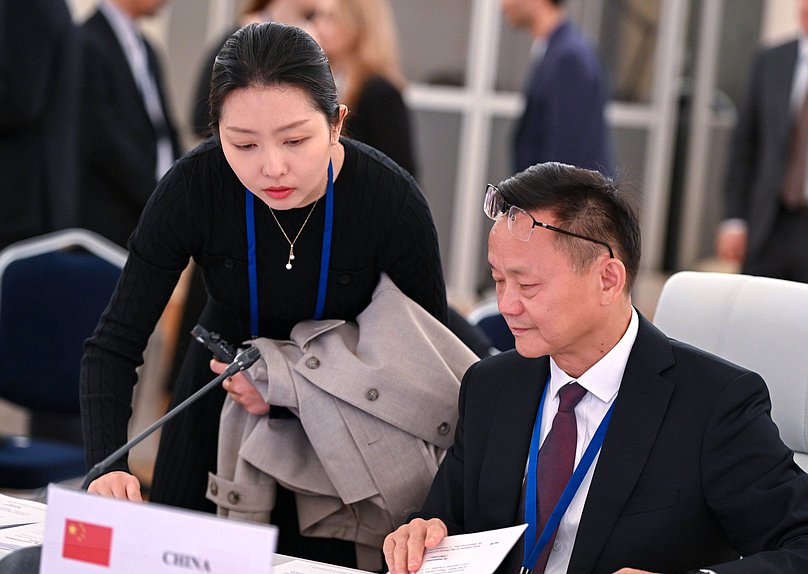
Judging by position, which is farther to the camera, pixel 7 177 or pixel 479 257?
pixel 479 257

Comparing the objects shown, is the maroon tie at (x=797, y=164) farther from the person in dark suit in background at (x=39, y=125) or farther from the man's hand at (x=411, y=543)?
the man's hand at (x=411, y=543)

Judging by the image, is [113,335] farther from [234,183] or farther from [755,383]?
[755,383]

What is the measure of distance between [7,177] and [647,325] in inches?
106

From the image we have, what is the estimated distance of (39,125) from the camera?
3.86 m

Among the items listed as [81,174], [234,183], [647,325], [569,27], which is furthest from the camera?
[569,27]

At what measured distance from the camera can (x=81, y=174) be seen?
4.18 metres

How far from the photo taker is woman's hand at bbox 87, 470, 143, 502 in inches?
68.4

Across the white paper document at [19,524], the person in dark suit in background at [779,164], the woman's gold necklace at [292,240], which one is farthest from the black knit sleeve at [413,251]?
the person in dark suit in background at [779,164]

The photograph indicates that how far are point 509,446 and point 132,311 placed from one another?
2.17 ft

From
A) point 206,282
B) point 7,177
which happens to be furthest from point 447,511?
point 7,177

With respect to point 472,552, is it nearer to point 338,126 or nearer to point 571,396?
point 571,396

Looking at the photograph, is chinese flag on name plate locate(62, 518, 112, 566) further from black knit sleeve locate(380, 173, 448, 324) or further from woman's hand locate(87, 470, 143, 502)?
black knit sleeve locate(380, 173, 448, 324)

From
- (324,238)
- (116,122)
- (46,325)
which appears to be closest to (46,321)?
(46,325)

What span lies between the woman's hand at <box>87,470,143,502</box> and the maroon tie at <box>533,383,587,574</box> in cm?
58
